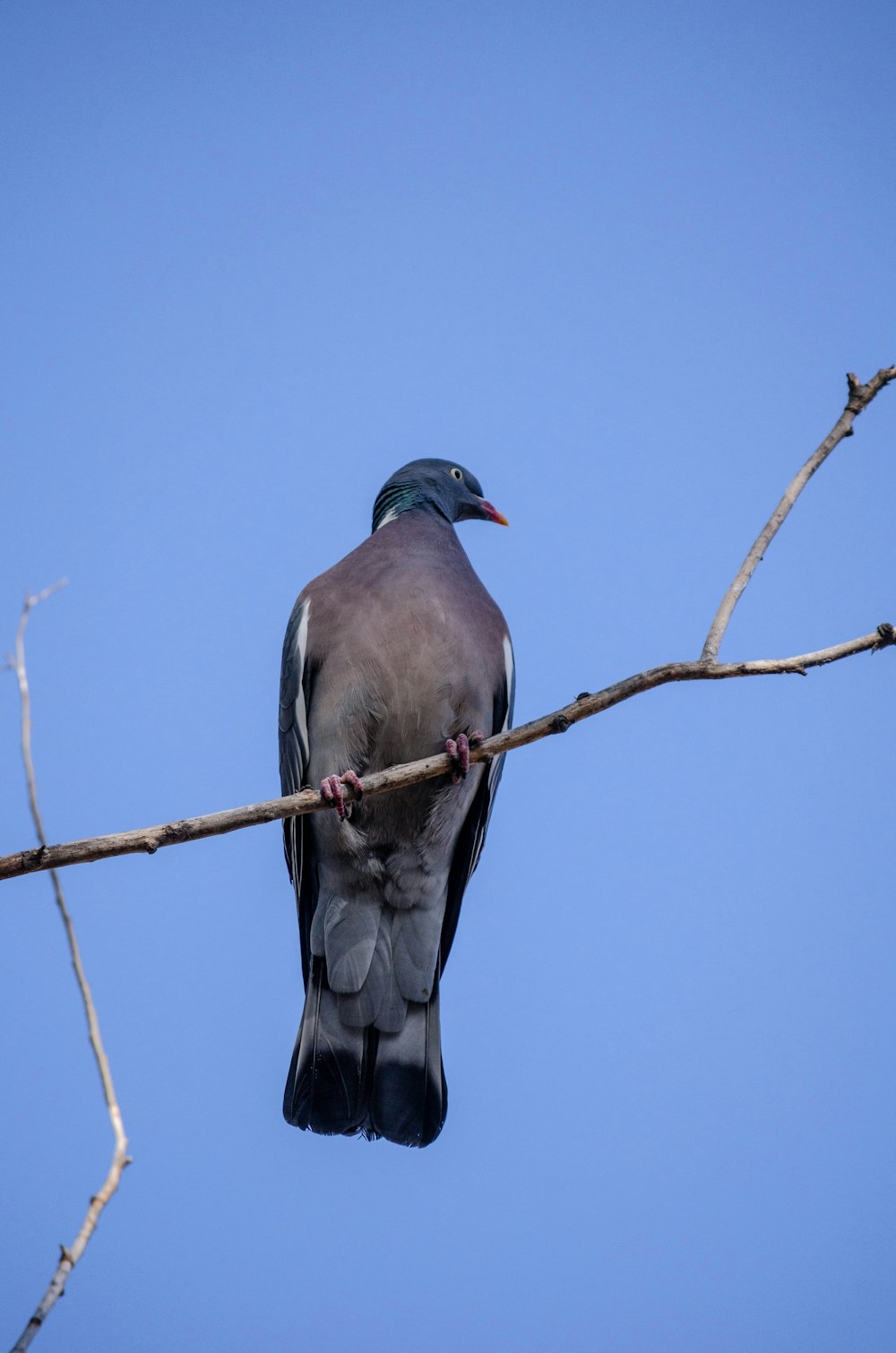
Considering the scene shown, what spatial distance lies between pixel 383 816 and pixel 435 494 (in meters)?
1.39

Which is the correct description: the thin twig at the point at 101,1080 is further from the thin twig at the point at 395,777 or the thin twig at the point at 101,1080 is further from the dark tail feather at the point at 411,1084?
the dark tail feather at the point at 411,1084

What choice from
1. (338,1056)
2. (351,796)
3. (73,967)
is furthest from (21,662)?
(338,1056)

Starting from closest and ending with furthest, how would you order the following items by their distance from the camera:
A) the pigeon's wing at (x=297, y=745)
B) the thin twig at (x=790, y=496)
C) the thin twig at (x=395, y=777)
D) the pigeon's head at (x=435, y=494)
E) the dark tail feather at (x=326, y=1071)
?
the thin twig at (x=395, y=777), the thin twig at (x=790, y=496), the dark tail feather at (x=326, y=1071), the pigeon's wing at (x=297, y=745), the pigeon's head at (x=435, y=494)

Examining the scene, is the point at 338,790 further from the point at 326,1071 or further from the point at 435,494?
the point at 435,494

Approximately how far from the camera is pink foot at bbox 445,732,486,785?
3225 millimetres

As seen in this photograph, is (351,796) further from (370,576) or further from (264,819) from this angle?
(370,576)

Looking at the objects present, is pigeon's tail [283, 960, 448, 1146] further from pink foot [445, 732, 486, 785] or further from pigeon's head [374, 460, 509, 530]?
pigeon's head [374, 460, 509, 530]

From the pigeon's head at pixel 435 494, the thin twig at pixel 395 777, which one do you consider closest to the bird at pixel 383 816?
the pigeon's head at pixel 435 494

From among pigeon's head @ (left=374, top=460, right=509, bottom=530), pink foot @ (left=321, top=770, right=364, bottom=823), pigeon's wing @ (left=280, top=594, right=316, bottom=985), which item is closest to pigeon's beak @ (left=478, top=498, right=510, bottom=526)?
pigeon's head @ (left=374, top=460, right=509, bottom=530)

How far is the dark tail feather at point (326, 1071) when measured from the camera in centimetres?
377

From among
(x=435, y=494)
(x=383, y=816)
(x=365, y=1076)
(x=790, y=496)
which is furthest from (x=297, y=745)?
(x=790, y=496)

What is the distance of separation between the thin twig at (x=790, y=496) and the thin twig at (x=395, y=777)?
0.09 metres

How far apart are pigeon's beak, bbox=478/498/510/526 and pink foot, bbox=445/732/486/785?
1.50 m

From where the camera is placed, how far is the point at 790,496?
2.80m
